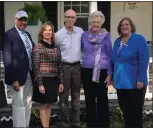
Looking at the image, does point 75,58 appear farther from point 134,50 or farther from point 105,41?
point 134,50

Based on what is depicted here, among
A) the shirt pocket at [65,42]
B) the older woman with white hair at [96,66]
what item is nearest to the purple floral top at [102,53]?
the older woman with white hair at [96,66]

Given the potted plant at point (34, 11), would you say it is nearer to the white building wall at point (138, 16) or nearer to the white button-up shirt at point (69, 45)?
the white building wall at point (138, 16)

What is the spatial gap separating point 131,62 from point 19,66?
1513 mm

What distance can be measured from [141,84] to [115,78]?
40 cm

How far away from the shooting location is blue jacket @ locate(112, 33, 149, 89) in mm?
5305

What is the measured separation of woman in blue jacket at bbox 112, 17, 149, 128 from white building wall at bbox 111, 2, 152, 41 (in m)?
6.59

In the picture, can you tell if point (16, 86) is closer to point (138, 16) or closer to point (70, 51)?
point (70, 51)

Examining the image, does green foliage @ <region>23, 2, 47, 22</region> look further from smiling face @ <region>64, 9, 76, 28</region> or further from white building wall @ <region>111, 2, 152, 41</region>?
smiling face @ <region>64, 9, 76, 28</region>

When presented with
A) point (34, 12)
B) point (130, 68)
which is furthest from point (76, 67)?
point (34, 12)

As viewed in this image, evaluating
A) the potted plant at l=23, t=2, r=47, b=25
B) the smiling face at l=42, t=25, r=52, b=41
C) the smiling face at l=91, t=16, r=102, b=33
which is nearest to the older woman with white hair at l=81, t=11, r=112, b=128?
the smiling face at l=91, t=16, r=102, b=33

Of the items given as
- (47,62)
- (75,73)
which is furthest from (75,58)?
(47,62)

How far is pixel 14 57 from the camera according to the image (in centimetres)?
536

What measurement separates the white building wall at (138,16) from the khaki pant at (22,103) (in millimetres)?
6774

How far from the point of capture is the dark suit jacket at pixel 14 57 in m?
5.34
